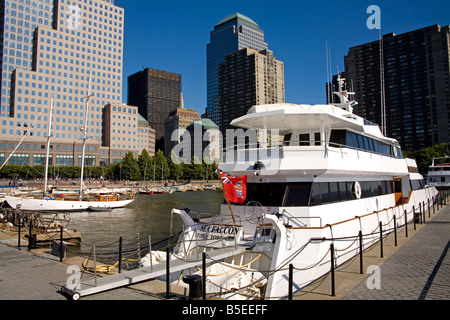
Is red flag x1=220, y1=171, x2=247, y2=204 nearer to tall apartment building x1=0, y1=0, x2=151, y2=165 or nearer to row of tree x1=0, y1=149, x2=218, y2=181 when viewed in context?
row of tree x1=0, y1=149, x2=218, y2=181

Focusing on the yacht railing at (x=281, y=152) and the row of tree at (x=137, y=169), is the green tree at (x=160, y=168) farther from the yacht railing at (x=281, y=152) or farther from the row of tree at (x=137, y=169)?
the yacht railing at (x=281, y=152)

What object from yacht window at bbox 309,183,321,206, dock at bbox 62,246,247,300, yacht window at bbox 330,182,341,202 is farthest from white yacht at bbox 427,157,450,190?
dock at bbox 62,246,247,300

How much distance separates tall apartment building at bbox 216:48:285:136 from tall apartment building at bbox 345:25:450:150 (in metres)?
70.2

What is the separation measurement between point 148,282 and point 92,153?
396 feet

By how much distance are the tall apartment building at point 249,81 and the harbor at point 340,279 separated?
169 m

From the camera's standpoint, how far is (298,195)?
39.5 ft

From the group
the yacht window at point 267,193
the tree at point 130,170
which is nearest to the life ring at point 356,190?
the yacht window at point 267,193

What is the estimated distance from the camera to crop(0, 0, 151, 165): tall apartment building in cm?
10988

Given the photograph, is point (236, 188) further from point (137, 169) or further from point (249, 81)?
point (249, 81)

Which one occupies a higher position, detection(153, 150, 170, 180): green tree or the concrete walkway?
detection(153, 150, 170, 180): green tree

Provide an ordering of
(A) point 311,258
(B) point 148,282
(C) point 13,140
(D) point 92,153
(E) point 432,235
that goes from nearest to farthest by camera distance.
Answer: (B) point 148,282
(A) point 311,258
(E) point 432,235
(C) point 13,140
(D) point 92,153
